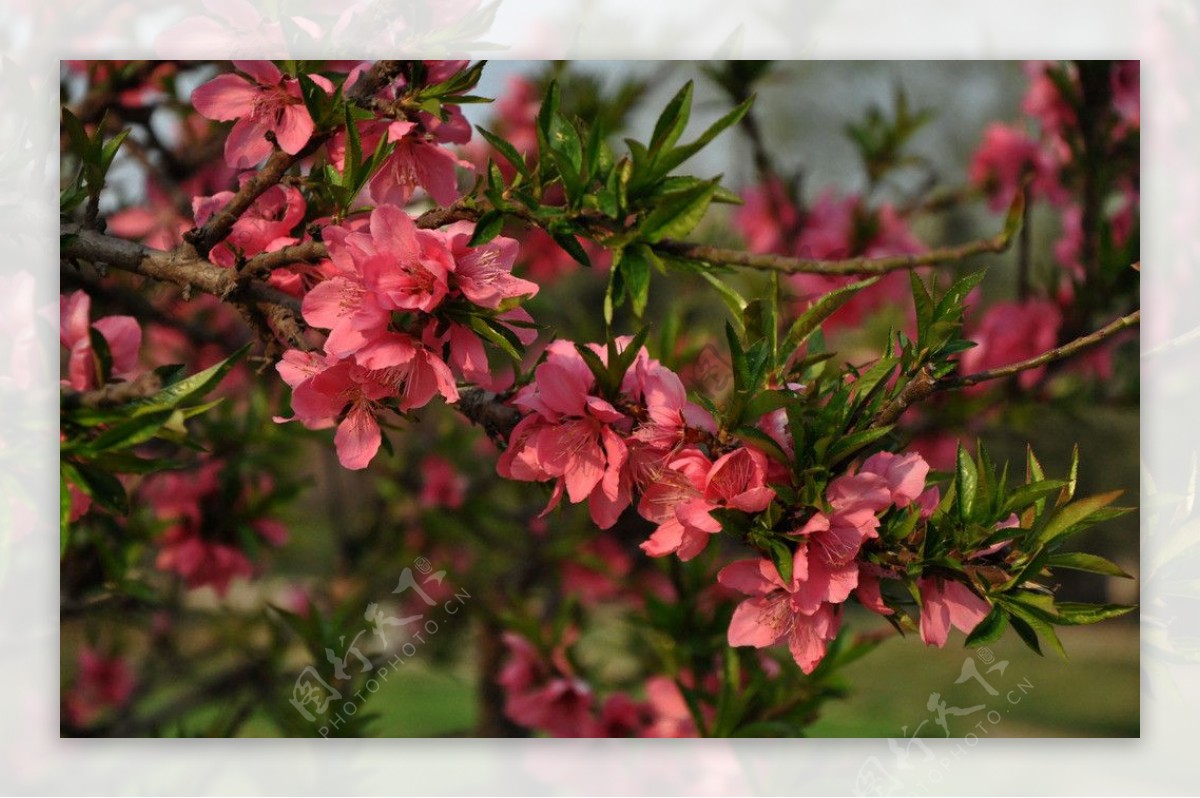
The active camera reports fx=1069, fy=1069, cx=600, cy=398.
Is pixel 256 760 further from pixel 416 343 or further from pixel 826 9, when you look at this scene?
pixel 826 9

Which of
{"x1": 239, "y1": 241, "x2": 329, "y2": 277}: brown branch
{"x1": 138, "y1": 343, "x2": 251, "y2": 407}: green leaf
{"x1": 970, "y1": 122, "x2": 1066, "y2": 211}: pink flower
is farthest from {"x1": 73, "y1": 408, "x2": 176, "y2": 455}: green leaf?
{"x1": 970, "y1": 122, "x2": 1066, "y2": 211}: pink flower

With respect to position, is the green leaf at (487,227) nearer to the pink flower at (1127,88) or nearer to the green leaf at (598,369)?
the green leaf at (598,369)

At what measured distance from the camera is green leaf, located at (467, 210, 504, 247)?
2.39 feet

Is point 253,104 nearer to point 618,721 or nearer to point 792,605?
point 792,605

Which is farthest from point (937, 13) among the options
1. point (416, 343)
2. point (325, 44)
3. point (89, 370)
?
point (89, 370)

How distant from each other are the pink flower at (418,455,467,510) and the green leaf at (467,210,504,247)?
1.19 meters

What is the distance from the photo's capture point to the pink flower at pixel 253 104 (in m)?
0.86

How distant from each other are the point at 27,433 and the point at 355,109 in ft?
1.21

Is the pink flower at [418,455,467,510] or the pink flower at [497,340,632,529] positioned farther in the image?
the pink flower at [418,455,467,510]

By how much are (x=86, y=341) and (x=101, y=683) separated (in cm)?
125

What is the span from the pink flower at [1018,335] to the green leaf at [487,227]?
1168 mm

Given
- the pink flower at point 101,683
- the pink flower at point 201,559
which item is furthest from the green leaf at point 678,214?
the pink flower at point 101,683

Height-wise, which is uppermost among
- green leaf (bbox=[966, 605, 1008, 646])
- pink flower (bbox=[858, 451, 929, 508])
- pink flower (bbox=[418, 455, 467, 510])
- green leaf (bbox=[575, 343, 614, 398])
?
green leaf (bbox=[575, 343, 614, 398])

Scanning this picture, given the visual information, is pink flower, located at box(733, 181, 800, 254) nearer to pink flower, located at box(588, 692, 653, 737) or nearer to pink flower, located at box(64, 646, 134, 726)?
pink flower, located at box(588, 692, 653, 737)
